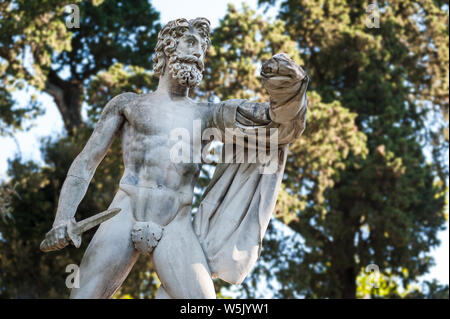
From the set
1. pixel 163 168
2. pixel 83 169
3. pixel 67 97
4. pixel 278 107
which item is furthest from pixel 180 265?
pixel 67 97

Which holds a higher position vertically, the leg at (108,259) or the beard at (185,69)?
the beard at (185,69)

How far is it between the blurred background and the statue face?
825 cm

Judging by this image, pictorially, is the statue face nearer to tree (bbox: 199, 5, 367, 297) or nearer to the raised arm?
the raised arm

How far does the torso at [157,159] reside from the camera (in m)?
4.53

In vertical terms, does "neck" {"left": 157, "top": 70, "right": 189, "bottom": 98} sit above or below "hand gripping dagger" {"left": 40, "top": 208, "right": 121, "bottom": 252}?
above

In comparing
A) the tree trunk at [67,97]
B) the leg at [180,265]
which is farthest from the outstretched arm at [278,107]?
the tree trunk at [67,97]

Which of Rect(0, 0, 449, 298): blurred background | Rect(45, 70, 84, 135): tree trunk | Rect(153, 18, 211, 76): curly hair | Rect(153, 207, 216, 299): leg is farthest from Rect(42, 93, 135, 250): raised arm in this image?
Rect(45, 70, 84, 135): tree trunk

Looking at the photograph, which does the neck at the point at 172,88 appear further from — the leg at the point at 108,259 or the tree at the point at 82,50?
the tree at the point at 82,50

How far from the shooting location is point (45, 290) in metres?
14.2

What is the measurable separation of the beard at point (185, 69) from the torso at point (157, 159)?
15 cm

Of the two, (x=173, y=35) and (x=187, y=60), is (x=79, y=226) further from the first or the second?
(x=173, y=35)

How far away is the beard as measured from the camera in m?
4.82

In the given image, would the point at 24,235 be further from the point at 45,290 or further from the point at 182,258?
the point at 182,258
